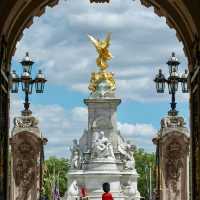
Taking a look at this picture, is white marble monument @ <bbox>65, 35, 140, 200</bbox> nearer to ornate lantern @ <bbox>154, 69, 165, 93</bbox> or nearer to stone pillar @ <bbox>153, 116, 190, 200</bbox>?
ornate lantern @ <bbox>154, 69, 165, 93</bbox>

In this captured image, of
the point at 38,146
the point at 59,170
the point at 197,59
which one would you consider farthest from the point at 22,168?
the point at 59,170

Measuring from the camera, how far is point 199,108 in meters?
16.5

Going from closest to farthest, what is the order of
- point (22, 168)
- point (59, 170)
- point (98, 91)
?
point (22, 168) < point (98, 91) < point (59, 170)

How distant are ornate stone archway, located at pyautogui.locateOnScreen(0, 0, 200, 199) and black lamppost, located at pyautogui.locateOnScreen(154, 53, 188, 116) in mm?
11395

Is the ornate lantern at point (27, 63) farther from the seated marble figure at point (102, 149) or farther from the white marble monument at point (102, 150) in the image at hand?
the seated marble figure at point (102, 149)

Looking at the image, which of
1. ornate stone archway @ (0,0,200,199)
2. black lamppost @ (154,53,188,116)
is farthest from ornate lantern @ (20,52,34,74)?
ornate stone archway @ (0,0,200,199)

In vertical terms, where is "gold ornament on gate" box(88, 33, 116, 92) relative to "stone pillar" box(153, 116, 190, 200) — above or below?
above

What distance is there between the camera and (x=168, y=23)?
64.5 ft

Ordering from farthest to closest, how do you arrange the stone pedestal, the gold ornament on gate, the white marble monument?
the gold ornament on gate → the white marble monument → the stone pedestal

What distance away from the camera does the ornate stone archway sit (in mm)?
16800

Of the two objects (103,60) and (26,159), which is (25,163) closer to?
(26,159)

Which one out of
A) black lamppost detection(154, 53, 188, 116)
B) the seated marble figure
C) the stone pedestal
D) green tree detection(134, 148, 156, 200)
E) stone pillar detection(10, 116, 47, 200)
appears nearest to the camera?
stone pillar detection(10, 116, 47, 200)

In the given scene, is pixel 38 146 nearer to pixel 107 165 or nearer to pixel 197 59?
pixel 197 59

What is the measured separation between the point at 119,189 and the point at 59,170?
52.8 metres
